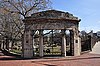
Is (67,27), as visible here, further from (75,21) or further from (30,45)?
(30,45)

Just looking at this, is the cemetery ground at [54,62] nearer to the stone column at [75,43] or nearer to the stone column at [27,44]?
the stone column at [27,44]

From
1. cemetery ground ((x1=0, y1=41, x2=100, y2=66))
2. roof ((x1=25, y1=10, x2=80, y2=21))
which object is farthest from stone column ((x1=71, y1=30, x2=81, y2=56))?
cemetery ground ((x1=0, y1=41, x2=100, y2=66))

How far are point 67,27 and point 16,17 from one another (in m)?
21.3

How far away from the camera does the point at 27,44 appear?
103 ft

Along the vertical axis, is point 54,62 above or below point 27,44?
below

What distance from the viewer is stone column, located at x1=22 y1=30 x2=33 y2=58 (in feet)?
103

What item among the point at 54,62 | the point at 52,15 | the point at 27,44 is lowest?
the point at 54,62

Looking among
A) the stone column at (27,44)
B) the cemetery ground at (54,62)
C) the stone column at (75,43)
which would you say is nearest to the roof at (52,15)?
the stone column at (75,43)

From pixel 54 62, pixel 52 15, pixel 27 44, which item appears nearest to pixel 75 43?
pixel 52 15

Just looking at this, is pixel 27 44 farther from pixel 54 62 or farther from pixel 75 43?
pixel 54 62

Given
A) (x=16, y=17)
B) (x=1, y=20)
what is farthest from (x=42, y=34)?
(x=1, y=20)

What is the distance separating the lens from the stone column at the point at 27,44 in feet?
103

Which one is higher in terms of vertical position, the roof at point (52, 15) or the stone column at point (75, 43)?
the roof at point (52, 15)

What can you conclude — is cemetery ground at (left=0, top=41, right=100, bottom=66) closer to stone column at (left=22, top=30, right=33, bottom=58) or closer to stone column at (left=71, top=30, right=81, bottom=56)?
stone column at (left=22, top=30, right=33, bottom=58)
